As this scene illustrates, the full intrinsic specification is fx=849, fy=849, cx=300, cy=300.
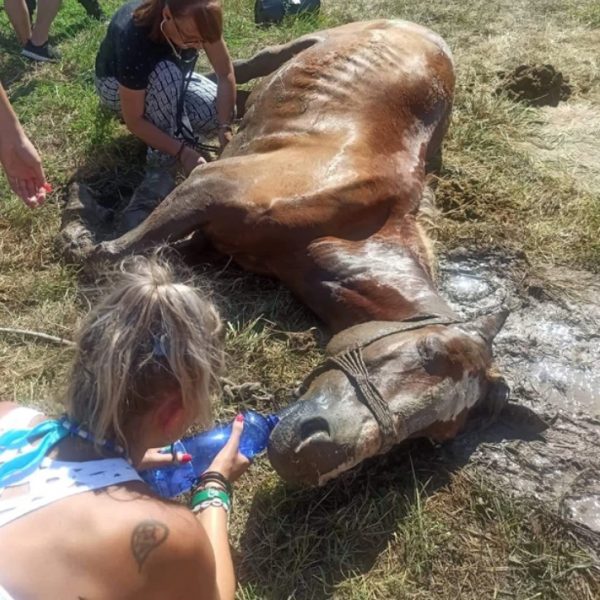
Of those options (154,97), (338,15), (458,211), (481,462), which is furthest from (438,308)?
(338,15)

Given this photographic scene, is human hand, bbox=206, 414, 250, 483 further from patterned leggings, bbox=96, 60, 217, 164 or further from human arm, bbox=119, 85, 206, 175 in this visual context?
patterned leggings, bbox=96, 60, 217, 164

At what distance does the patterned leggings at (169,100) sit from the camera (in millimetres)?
5227

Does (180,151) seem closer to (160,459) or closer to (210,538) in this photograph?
(160,459)

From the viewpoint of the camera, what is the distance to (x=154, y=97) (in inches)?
207

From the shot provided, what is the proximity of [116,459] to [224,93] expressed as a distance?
12.1 feet

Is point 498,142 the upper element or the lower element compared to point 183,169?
lower

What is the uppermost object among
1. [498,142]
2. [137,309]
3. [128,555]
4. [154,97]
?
[137,309]

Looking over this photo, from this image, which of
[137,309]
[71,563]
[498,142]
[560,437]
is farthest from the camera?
[498,142]

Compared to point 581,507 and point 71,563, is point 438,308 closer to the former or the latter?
point 581,507

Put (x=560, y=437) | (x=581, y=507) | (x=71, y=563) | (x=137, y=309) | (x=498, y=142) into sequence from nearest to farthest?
(x=71, y=563) → (x=137, y=309) → (x=581, y=507) → (x=560, y=437) → (x=498, y=142)

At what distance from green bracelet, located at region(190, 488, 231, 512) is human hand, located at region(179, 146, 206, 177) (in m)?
2.68

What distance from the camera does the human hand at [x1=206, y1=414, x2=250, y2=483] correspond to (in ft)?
9.70

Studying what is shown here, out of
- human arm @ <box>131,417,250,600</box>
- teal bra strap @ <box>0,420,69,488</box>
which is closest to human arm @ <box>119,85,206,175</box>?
human arm @ <box>131,417,250,600</box>

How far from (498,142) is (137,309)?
4266mm
